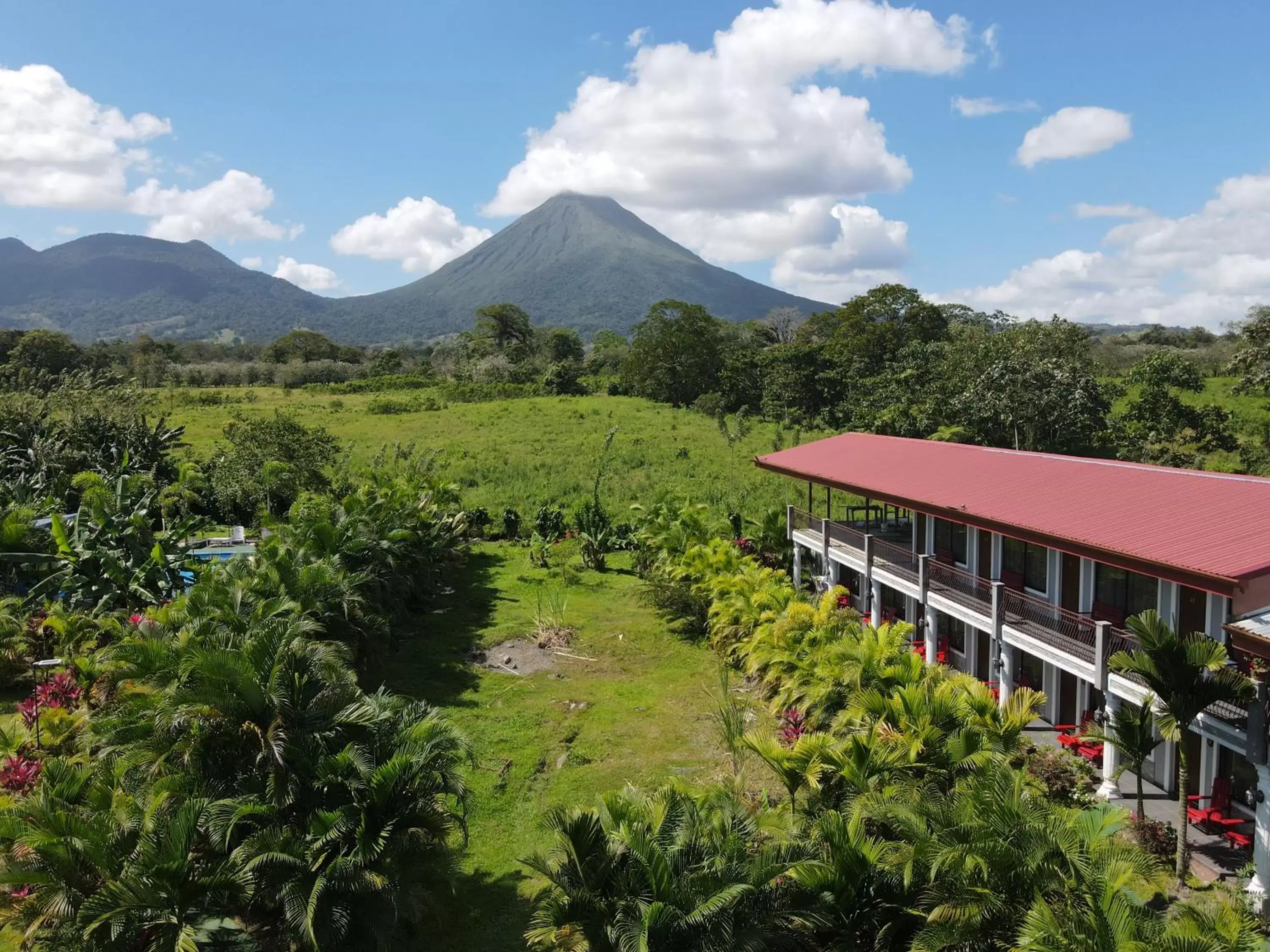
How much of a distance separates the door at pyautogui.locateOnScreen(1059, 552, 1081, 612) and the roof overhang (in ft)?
3.62

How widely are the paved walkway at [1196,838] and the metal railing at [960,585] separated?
334cm

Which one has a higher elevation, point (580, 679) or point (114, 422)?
point (114, 422)

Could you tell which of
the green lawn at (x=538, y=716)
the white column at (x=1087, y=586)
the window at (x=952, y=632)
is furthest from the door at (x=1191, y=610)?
the green lawn at (x=538, y=716)

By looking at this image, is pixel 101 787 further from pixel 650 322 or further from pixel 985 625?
pixel 650 322

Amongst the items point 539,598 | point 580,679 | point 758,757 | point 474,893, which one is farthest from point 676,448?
point 474,893

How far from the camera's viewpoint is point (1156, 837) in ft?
30.3

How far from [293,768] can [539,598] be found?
12778 millimetres

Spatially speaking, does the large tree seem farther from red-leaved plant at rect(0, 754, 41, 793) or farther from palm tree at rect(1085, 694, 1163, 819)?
red-leaved plant at rect(0, 754, 41, 793)

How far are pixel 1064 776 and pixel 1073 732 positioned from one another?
1.66 meters

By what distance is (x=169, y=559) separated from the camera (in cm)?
1451

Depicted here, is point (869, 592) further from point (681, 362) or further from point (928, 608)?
point (681, 362)

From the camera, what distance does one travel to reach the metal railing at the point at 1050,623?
37.3 ft

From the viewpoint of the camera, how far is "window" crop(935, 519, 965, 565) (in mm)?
16016

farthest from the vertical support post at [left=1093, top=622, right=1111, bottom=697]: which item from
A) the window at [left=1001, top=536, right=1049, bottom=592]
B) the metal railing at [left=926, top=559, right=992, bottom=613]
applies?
the window at [left=1001, top=536, right=1049, bottom=592]
